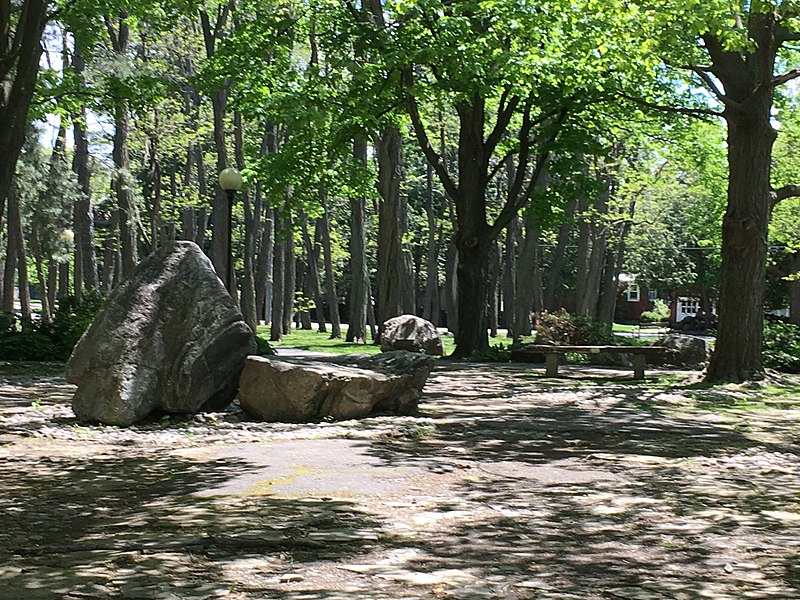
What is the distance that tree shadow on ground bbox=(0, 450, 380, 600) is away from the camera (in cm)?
448

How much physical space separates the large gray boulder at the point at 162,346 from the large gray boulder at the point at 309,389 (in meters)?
0.43

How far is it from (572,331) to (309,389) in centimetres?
1533

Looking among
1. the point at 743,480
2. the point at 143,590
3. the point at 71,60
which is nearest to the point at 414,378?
the point at 743,480

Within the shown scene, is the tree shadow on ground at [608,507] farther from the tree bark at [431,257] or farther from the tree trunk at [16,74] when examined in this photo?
the tree bark at [431,257]

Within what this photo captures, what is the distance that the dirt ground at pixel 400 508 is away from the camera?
4586mm

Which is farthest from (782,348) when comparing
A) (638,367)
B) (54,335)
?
(54,335)

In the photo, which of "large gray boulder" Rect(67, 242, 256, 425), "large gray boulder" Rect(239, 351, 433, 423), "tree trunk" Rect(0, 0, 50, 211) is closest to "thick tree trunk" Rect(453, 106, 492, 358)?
"tree trunk" Rect(0, 0, 50, 211)

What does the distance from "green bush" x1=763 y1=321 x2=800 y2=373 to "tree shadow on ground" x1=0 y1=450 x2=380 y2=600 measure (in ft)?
50.3

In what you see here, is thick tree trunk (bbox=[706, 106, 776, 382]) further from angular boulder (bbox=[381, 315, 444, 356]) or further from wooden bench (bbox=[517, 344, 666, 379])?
angular boulder (bbox=[381, 315, 444, 356])

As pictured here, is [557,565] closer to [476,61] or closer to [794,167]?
[476,61]

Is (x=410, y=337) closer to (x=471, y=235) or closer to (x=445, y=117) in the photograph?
(x=471, y=235)

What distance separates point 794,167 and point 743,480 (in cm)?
2958

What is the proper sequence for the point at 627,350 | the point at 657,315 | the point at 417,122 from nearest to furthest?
1. the point at 627,350
2. the point at 417,122
3. the point at 657,315

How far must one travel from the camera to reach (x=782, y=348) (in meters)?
20.8
